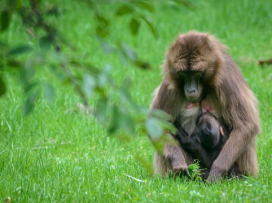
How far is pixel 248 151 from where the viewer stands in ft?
19.5

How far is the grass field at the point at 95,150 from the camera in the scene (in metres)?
5.04

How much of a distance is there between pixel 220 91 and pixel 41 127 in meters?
3.42

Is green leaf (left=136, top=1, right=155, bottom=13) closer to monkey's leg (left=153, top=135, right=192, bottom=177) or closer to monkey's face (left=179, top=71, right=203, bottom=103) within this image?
monkey's face (left=179, top=71, right=203, bottom=103)

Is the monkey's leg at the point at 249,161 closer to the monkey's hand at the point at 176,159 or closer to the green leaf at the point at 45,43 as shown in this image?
the monkey's hand at the point at 176,159

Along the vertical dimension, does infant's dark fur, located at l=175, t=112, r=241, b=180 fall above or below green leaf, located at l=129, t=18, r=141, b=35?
below

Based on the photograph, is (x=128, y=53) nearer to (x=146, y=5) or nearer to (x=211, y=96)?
(x=146, y=5)

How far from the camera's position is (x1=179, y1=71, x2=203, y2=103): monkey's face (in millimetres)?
5629

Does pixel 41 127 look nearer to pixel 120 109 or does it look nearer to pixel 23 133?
pixel 23 133

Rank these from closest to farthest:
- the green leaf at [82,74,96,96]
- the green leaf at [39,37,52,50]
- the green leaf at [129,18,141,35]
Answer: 1. the green leaf at [82,74,96,96]
2. the green leaf at [39,37,52,50]
3. the green leaf at [129,18,141,35]

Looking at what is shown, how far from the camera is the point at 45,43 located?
9.61ft

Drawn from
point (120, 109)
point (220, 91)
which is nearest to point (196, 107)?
point (220, 91)

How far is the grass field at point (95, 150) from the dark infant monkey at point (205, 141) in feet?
1.87

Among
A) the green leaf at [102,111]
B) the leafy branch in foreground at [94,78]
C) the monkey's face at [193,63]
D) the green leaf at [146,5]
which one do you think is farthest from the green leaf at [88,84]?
the monkey's face at [193,63]

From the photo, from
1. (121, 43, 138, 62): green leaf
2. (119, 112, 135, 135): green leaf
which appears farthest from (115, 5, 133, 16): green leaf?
(119, 112, 135, 135): green leaf
